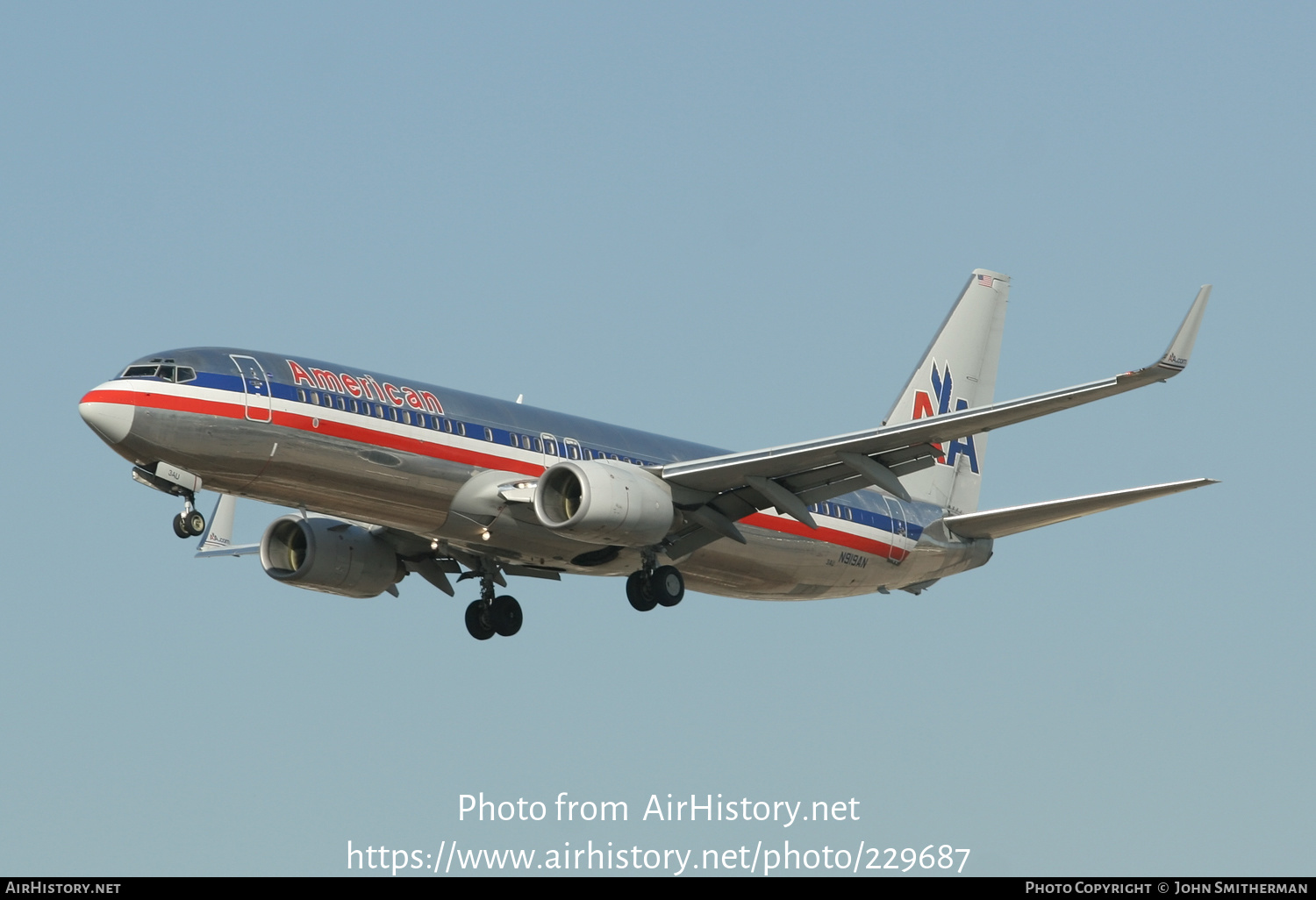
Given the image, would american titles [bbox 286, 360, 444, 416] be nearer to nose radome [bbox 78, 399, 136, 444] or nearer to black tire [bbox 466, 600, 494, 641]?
nose radome [bbox 78, 399, 136, 444]

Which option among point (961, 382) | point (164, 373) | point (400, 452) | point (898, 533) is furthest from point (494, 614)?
point (961, 382)

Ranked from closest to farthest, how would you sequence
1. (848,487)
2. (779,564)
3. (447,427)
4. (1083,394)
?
(1083,394)
(447,427)
(848,487)
(779,564)

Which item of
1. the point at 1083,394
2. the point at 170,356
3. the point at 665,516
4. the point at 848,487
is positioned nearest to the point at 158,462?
the point at 170,356

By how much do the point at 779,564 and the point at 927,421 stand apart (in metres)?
7.62

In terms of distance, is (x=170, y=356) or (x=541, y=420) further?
(x=541, y=420)

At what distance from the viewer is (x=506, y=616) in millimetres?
42031

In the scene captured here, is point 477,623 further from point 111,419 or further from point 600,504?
point 111,419

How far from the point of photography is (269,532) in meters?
41.0

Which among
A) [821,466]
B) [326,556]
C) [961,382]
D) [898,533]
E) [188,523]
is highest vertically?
[961,382]

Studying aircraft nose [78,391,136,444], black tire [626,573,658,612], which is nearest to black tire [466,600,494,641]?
black tire [626,573,658,612]

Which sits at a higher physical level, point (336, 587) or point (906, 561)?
point (906, 561)

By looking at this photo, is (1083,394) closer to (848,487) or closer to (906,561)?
(848,487)

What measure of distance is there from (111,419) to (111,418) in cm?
2

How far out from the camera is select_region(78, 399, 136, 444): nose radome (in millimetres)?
33062
